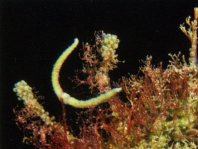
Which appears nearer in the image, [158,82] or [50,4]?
[158,82]

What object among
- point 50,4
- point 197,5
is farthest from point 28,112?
point 197,5

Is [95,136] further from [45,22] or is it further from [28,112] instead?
[45,22]

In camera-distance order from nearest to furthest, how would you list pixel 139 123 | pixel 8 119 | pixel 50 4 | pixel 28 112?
pixel 139 123 < pixel 28 112 < pixel 50 4 < pixel 8 119

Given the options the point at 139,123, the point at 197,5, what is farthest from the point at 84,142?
the point at 197,5

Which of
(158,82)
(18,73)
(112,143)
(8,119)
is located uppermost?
(18,73)

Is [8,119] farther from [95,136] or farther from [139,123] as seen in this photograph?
[139,123]

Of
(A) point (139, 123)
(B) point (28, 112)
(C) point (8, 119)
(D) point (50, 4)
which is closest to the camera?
(A) point (139, 123)

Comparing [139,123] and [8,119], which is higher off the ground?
[8,119]
